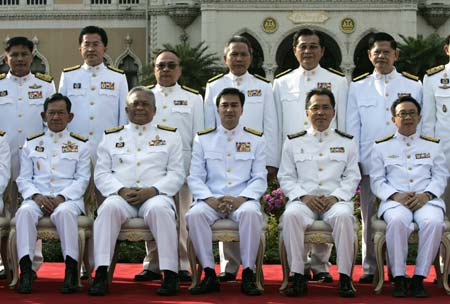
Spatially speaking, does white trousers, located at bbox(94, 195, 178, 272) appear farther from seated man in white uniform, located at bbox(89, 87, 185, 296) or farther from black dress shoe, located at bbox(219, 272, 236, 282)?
black dress shoe, located at bbox(219, 272, 236, 282)

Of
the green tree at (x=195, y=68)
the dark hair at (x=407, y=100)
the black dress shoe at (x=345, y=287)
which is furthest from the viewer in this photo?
the green tree at (x=195, y=68)

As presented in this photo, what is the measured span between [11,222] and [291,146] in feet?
8.16

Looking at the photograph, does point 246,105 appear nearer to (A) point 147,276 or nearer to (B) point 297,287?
(A) point 147,276

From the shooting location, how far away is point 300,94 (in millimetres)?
9070

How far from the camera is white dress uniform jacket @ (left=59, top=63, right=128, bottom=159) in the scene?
9.16 meters

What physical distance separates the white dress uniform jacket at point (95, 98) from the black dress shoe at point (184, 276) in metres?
1.36

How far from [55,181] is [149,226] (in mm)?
1033

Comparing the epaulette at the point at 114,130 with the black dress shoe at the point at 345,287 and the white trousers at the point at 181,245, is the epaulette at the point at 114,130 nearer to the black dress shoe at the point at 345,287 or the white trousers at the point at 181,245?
the white trousers at the point at 181,245

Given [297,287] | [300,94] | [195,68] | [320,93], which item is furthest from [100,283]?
[195,68]

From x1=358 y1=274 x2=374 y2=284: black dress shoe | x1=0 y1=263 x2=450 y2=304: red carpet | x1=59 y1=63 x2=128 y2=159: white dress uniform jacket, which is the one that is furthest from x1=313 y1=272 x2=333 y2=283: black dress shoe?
x1=59 y1=63 x2=128 y2=159: white dress uniform jacket

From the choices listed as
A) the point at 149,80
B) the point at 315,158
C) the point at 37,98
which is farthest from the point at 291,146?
the point at 149,80

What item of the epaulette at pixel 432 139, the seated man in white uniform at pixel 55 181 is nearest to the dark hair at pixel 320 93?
the epaulette at pixel 432 139

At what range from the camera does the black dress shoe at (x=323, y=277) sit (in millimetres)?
8750

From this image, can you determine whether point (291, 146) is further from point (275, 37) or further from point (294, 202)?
point (275, 37)
